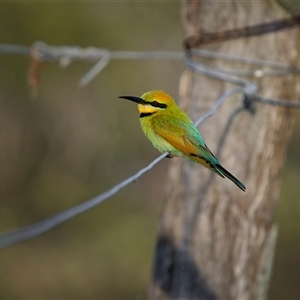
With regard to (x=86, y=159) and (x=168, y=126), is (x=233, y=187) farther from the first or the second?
(x=86, y=159)

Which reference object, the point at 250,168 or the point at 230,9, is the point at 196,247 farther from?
the point at 230,9

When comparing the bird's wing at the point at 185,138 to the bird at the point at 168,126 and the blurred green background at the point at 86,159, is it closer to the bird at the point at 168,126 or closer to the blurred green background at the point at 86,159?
the bird at the point at 168,126

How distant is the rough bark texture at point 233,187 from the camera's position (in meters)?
2.55

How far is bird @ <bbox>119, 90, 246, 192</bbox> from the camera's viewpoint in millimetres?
2133

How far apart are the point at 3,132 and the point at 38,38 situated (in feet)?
3.11

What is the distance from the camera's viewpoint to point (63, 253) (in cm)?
646

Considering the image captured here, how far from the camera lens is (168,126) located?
7.18 feet

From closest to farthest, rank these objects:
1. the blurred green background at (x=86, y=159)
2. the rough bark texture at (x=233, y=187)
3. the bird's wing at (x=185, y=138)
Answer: the bird's wing at (x=185, y=138), the rough bark texture at (x=233, y=187), the blurred green background at (x=86, y=159)

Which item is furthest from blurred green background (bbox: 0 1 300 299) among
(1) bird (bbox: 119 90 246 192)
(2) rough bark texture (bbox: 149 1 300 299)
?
(1) bird (bbox: 119 90 246 192)

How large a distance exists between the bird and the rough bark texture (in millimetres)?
371

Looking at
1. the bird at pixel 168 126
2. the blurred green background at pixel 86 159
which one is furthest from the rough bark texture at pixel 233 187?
the blurred green background at pixel 86 159

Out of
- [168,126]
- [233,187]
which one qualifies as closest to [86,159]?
[233,187]

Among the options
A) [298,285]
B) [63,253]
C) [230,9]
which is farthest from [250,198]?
[63,253]

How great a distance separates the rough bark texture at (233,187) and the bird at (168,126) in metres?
0.37
